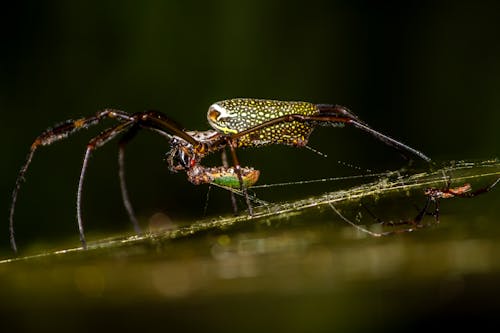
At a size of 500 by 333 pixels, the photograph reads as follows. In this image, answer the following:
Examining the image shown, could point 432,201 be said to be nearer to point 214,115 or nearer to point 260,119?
point 260,119

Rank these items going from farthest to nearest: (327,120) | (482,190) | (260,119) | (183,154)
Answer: (183,154) < (260,119) < (327,120) < (482,190)

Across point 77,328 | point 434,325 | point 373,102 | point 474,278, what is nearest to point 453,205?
point 474,278

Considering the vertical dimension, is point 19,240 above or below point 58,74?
below

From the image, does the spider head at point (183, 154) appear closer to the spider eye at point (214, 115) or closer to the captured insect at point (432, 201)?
the spider eye at point (214, 115)

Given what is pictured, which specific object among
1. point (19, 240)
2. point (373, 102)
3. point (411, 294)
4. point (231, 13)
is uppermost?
point (231, 13)

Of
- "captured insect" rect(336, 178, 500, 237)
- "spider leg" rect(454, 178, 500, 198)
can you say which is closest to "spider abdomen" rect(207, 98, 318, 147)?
"captured insect" rect(336, 178, 500, 237)

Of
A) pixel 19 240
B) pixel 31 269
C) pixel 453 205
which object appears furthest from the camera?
pixel 19 240

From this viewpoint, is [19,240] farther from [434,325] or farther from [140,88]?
[434,325]

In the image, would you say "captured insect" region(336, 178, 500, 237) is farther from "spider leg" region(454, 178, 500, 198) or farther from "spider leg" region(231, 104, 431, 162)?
"spider leg" region(231, 104, 431, 162)

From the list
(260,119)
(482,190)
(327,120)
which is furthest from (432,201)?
(260,119)
